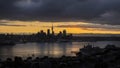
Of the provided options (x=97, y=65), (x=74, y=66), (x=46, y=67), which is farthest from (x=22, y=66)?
(x=97, y=65)

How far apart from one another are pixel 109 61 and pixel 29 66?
11212mm

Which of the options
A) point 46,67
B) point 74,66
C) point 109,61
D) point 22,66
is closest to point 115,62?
point 109,61

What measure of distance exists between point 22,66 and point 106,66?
1201cm

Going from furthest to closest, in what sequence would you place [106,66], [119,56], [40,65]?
[119,56]
[40,65]
[106,66]

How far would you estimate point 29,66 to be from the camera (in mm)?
51219

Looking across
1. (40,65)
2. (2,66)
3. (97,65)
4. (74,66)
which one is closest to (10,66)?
(2,66)

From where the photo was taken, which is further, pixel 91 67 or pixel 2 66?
pixel 2 66

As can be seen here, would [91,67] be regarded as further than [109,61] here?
No

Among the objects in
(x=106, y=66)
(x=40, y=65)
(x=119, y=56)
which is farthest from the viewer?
(x=119, y=56)

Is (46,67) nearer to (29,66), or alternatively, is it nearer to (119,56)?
(29,66)

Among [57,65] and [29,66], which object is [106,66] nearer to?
[57,65]

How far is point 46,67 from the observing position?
48.8m

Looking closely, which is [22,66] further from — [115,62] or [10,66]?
[115,62]

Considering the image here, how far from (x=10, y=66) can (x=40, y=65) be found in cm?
461
